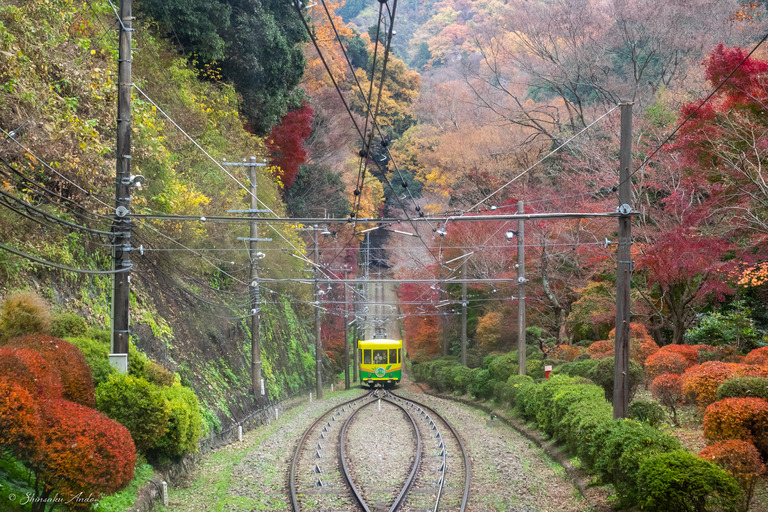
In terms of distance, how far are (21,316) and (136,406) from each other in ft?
6.93

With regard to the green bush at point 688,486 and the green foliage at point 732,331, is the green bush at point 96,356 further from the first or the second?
the green foliage at point 732,331

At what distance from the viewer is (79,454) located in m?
7.29

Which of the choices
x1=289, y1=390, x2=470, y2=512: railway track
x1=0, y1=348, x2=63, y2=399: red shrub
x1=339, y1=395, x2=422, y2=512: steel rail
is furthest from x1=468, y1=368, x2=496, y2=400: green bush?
x1=0, y1=348, x2=63, y2=399: red shrub

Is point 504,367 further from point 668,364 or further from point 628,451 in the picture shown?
point 628,451

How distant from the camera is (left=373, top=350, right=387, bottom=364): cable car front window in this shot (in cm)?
3088

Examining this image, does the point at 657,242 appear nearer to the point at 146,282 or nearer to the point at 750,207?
the point at 750,207

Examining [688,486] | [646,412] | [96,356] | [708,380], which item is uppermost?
[96,356]

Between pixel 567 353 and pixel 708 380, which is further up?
pixel 708 380

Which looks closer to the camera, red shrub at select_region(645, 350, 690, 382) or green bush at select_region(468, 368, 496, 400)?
red shrub at select_region(645, 350, 690, 382)

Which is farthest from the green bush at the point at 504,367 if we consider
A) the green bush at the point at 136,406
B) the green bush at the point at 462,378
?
the green bush at the point at 136,406

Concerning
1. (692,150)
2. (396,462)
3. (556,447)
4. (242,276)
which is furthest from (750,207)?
(242,276)

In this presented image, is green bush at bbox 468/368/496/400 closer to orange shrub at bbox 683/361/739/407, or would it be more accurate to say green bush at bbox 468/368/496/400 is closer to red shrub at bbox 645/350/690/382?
red shrub at bbox 645/350/690/382

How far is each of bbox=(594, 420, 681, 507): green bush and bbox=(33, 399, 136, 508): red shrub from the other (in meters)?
6.39

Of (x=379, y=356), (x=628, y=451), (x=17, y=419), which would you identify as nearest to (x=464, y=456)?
(x=628, y=451)
